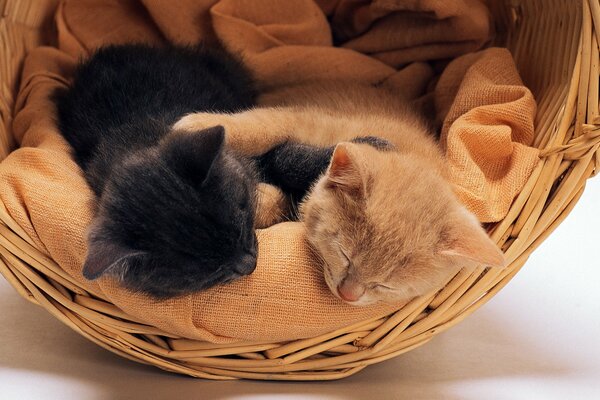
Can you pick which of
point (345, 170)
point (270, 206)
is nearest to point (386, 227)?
point (345, 170)

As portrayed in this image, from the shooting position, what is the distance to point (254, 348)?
59.7 inches

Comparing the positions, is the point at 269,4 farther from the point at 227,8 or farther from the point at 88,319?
the point at 88,319

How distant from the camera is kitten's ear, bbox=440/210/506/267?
4.34ft

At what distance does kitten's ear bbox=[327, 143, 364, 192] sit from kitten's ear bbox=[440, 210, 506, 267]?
210 mm

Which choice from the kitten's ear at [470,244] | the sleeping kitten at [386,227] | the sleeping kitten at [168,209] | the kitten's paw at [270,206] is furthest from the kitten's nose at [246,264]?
the kitten's ear at [470,244]

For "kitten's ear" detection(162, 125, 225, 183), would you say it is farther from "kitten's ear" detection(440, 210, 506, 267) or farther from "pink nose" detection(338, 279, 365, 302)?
"kitten's ear" detection(440, 210, 506, 267)

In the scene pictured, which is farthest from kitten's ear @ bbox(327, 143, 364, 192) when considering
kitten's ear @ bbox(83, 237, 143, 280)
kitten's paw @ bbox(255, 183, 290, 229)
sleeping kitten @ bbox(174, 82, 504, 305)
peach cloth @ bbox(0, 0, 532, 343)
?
kitten's ear @ bbox(83, 237, 143, 280)

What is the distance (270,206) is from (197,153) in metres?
0.36

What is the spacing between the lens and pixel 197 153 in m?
1.40

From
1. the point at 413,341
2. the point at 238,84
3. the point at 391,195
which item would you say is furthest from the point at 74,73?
the point at 413,341

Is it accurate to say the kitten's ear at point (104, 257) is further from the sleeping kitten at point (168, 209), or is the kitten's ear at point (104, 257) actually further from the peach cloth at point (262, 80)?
the peach cloth at point (262, 80)

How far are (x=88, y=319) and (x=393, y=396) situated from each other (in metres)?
0.73

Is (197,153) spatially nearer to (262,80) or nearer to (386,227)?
(386,227)

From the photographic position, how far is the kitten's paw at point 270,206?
5.52ft
